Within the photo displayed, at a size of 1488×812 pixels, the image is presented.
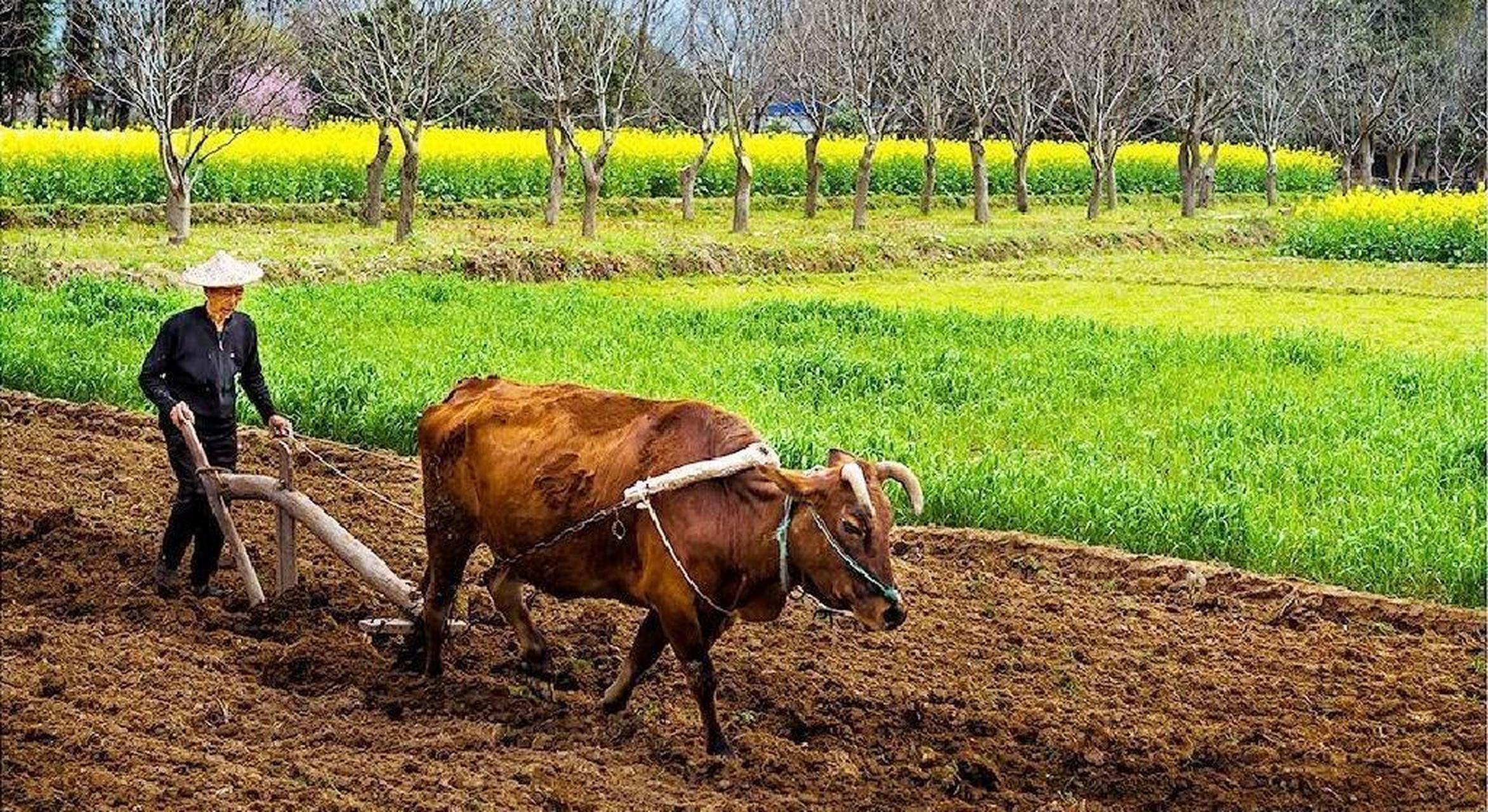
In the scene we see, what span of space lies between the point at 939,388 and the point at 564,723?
330 inches

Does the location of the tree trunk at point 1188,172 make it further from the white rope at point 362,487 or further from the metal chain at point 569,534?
the metal chain at point 569,534

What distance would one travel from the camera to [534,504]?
726 centimetres

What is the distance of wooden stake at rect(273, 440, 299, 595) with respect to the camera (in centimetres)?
825

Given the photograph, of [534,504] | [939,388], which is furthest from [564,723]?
[939,388]

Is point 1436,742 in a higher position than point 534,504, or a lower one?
lower

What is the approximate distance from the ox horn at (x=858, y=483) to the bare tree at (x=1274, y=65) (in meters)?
42.1

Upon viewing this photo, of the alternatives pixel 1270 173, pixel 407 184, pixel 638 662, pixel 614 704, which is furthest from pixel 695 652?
pixel 1270 173

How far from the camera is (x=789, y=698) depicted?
7613 millimetres

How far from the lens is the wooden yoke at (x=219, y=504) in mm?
8172

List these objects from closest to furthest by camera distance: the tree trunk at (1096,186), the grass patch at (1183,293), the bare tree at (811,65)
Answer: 1. the grass patch at (1183,293)
2. the bare tree at (811,65)
3. the tree trunk at (1096,186)

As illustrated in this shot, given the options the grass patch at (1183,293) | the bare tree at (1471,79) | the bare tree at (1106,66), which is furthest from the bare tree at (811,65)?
the bare tree at (1471,79)

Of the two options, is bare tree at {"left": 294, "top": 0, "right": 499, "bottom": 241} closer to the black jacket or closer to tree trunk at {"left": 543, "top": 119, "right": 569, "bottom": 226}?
tree trunk at {"left": 543, "top": 119, "right": 569, "bottom": 226}

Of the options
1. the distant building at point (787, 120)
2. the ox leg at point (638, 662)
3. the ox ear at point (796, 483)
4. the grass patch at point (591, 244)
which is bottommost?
the ox leg at point (638, 662)

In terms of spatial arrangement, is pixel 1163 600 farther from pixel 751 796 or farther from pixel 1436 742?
pixel 751 796
